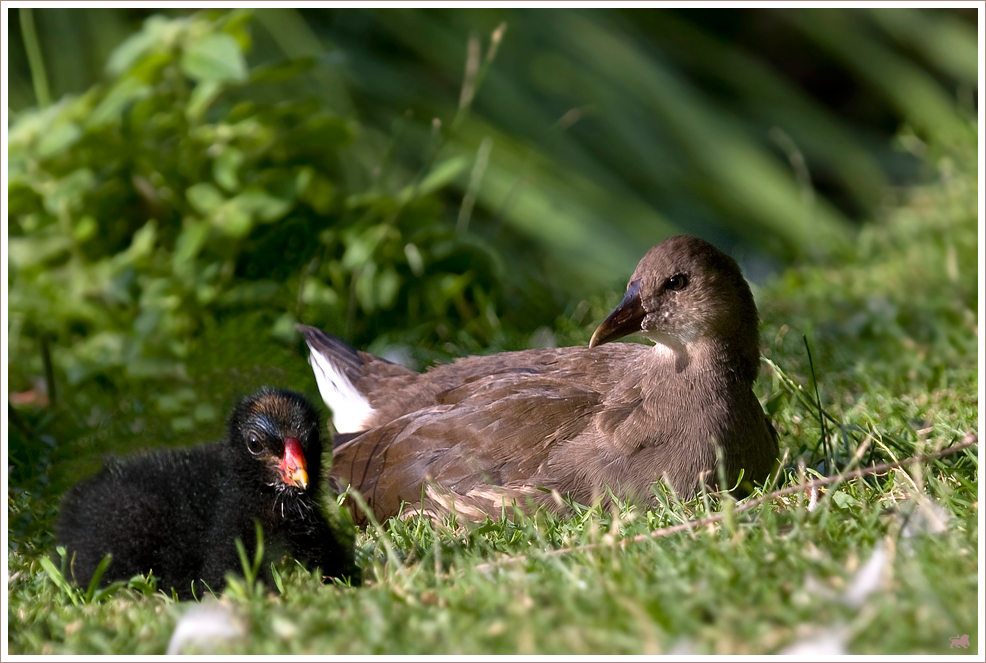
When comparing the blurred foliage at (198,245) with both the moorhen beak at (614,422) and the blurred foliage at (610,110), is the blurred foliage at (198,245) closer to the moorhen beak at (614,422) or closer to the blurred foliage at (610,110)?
the blurred foliage at (610,110)

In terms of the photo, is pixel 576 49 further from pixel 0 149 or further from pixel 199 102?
pixel 0 149

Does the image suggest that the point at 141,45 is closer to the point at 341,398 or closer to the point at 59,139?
the point at 59,139

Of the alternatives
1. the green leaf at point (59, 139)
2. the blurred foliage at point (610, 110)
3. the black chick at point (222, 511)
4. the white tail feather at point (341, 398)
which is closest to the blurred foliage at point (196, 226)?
the green leaf at point (59, 139)

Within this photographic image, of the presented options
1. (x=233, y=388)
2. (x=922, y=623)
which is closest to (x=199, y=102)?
(x=233, y=388)

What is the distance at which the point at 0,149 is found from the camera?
3449mm

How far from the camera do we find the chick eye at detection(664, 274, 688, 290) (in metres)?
3.56

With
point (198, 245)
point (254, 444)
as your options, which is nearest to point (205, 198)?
point (198, 245)

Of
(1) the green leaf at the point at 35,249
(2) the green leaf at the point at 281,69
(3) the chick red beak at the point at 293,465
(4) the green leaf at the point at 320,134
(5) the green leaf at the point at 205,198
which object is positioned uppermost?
(2) the green leaf at the point at 281,69

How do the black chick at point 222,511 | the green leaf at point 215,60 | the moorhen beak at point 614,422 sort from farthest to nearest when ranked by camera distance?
the green leaf at point 215,60 → the moorhen beak at point 614,422 → the black chick at point 222,511

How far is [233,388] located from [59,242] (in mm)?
1602

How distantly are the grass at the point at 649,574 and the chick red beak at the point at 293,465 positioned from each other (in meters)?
0.24

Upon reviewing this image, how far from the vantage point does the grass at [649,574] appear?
1.96 meters

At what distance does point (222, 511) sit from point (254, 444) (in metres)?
0.22

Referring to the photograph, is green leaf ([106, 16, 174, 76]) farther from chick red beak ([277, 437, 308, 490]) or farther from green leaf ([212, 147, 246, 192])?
chick red beak ([277, 437, 308, 490])
